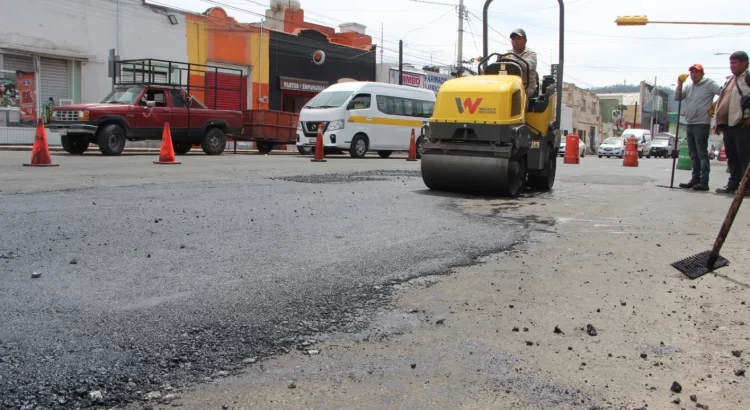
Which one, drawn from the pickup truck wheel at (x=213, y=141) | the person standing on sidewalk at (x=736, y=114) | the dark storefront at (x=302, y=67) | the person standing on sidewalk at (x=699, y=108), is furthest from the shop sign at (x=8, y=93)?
the person standing on sidewalk at (x=736, y=114)

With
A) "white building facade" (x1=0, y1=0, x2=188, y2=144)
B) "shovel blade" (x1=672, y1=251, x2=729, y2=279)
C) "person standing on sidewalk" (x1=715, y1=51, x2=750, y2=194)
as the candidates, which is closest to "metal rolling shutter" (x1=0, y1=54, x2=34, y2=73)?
"white building facade" (x1=0, y1=0, x2=188, y2=144)

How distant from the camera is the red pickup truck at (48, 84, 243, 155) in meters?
15.6

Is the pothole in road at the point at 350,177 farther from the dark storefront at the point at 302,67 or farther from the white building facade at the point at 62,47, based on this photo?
the dark storefront at the point at 302,67

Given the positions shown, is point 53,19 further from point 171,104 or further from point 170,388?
point 170,388

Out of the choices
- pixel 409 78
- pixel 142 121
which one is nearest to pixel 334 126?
pixel 142 121

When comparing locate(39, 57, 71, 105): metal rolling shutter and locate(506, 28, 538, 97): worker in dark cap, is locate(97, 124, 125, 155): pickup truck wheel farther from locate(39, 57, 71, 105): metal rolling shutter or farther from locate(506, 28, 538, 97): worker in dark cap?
locate(506, 28, 538, 97): worker in dark cap

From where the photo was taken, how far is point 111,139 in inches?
622

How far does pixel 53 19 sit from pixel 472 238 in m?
22.0

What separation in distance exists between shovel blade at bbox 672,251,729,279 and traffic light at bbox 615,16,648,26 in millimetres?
19766

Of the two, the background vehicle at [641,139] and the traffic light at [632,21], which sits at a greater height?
the traffic light at [632,21]

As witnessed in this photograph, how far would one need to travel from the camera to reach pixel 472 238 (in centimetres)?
559

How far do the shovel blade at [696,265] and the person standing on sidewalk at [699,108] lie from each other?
559 cm

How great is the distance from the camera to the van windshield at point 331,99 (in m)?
19.3

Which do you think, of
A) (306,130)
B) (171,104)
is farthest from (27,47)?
(306,130)
